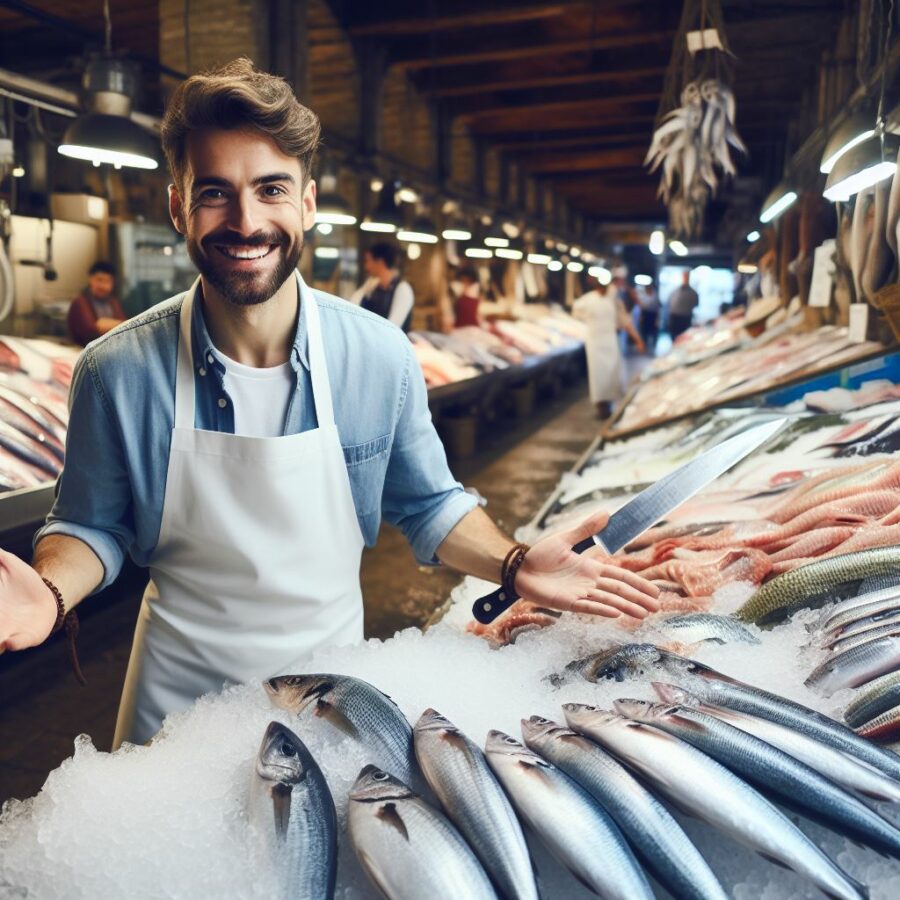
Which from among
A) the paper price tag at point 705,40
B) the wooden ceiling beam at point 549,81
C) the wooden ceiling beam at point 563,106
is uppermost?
the wooden ceiling beam at point 549,81

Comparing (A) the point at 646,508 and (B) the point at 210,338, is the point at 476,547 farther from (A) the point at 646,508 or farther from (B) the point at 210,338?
(B) the point at 210,338

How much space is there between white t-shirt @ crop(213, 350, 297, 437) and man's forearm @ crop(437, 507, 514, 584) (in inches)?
18.6

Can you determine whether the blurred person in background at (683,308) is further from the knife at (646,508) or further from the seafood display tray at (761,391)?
the knife at (646,508)

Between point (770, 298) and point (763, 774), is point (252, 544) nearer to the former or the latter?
point (763, 774)

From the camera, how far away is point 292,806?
106 centimetres

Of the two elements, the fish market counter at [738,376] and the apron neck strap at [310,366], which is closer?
the apron neck strap at [310,366]

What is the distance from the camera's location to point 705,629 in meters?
1.71

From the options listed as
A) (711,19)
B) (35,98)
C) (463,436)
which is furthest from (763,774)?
(463,436)

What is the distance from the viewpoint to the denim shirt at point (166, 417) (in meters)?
1.86

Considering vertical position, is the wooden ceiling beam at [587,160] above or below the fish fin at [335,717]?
above

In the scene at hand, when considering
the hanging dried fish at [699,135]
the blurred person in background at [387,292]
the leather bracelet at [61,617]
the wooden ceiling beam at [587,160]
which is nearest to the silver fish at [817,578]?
the leather bracelet at [61,617]

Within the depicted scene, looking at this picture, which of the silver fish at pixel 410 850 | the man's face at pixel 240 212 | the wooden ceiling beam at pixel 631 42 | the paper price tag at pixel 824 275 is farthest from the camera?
the wooden ceiling beam at pixel 631 42

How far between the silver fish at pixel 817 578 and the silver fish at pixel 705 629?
0.09 m

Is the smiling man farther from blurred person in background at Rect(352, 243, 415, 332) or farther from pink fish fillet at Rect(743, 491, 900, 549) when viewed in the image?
blurred person in background at Rect(352, 243, 415, 332)
